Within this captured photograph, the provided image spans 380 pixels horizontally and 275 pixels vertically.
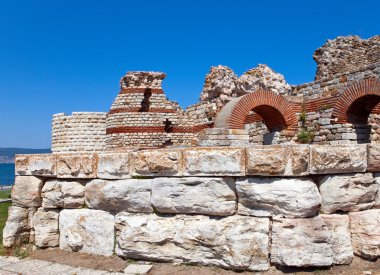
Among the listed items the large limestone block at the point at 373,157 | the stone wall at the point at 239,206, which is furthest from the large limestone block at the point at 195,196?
the large limestone block at the point at 373,157

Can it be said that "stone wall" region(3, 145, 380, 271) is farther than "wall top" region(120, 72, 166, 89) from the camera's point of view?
No

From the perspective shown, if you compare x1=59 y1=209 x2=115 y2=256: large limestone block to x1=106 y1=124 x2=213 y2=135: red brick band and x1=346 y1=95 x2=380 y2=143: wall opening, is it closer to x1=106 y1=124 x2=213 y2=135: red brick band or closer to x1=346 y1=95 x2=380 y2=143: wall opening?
x1=346 y1=95 x2=380 y2=143: wall opening

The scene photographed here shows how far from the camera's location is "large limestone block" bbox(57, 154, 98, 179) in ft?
13.0

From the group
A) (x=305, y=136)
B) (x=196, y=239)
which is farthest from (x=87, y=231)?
(x=305, y=136)

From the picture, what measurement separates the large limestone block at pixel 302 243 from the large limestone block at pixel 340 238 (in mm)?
76

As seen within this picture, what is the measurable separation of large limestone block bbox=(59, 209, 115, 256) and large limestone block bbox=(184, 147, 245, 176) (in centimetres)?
112

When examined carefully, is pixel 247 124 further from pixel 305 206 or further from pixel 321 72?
pixel 305 206

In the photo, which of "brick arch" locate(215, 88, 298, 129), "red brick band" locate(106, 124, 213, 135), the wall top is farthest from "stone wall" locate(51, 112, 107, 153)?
"brick arch" locate(215, 88, 298, 129)

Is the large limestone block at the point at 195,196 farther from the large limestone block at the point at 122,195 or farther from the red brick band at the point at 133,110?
the red brick band at the point at 133,110

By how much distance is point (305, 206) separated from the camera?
310 centimetres

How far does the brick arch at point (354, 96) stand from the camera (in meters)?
8.68

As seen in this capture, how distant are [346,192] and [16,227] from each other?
146 inches

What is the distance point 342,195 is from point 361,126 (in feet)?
23.4

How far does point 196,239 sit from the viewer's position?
3.37m
